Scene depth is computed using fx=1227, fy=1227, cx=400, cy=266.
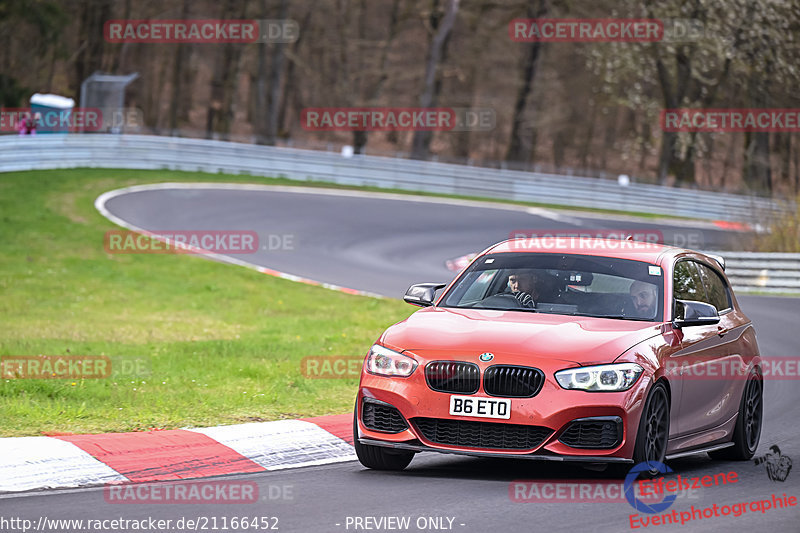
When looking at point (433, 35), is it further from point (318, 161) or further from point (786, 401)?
point (786, 401)

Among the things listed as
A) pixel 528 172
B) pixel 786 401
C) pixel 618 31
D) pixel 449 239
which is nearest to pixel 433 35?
pixel 618 31

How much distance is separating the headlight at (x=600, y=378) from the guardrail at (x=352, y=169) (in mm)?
29855

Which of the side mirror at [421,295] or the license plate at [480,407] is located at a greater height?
the side mirror at [421,295]

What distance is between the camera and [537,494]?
23.1ft

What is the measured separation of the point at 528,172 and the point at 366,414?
120ft

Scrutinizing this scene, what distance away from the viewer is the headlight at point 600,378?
711 cm

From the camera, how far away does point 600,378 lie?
714 centimetres

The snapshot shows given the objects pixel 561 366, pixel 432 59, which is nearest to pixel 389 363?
pixel 561 366

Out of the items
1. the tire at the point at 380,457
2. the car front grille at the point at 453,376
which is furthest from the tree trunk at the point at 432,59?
the car front grille at the point at 453,376

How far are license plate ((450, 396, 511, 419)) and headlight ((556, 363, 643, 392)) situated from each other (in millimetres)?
357

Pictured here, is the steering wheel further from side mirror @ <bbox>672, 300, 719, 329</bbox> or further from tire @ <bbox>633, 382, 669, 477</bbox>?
tire @ <bbox>633, 382, 669, 477</bbox>

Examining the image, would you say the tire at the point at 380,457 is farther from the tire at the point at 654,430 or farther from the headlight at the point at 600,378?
the tire at the point at 654,430

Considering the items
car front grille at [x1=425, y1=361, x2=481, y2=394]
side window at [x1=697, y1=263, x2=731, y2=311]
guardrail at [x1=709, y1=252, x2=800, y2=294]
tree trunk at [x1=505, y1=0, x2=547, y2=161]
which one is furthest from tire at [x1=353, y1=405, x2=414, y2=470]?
tree trunk at [x1=505, y1=0, x2=547, y2=161]

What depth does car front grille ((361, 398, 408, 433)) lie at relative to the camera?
24.3ft
